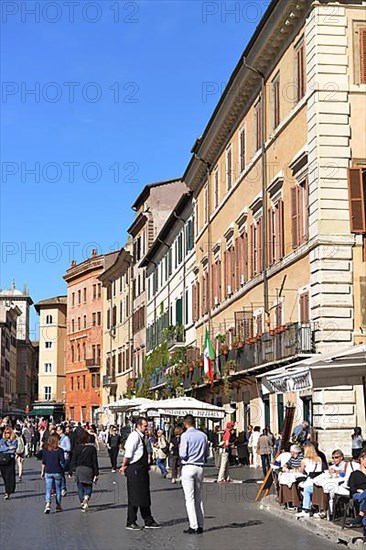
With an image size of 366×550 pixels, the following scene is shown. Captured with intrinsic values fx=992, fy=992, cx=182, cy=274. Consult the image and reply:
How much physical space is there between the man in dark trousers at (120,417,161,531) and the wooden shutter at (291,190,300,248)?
13.2m

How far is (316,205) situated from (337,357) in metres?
10.7

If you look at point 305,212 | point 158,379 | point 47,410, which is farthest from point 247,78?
point 47,410

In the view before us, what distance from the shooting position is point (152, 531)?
1502 centimetres

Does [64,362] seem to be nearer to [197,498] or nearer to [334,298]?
[334,298]

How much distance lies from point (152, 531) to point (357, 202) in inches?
508

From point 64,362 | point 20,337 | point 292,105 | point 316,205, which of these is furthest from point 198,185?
point 20,337

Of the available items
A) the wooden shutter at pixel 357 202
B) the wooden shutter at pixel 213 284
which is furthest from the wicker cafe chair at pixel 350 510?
the wooden shutter at pixel 213 284

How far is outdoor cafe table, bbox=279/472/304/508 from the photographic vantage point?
1712 centimetres

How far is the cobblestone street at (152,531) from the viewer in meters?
13.4

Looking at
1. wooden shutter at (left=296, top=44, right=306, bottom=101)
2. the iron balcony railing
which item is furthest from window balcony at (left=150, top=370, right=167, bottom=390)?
wooden shutter at (left=296, top=44, right=306, bottom=101)

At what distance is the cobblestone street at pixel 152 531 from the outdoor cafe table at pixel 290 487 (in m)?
0.48

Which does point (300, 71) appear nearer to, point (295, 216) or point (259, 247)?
point (295, 216)

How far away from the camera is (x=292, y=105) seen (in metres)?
28.8

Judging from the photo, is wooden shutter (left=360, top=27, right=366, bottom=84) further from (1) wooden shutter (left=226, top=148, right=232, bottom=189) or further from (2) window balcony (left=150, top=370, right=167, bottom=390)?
(2) window balcony (left=150, top=370, right=167, bottom=390)
